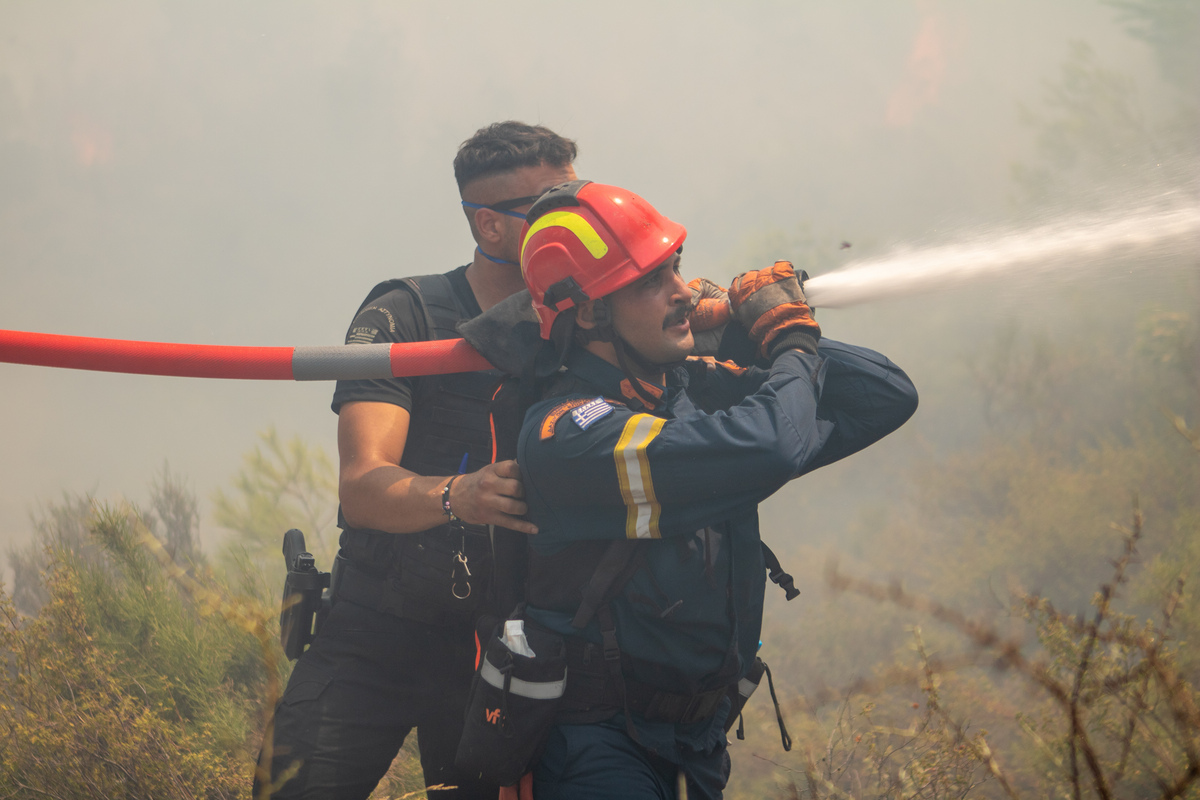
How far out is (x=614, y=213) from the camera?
2357 millimetres

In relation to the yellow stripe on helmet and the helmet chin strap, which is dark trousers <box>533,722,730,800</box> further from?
the yellow stripe on helmet

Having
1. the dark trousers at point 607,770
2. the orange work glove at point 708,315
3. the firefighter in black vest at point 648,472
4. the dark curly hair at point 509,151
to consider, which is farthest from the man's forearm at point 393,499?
the dark curly hair at point 509,151

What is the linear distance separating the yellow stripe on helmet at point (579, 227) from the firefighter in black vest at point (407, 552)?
0.92 metres

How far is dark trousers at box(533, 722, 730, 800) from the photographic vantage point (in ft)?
6.82

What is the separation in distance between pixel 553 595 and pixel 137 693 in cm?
684

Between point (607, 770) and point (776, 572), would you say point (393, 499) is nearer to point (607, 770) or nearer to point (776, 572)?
point (607, 770)

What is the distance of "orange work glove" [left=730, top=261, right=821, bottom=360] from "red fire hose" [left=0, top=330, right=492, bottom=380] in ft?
3.15

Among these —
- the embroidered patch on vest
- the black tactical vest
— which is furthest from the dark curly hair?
the embroidered patch on vest

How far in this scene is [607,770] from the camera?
211cm

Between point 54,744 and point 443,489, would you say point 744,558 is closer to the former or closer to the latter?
point 443,489

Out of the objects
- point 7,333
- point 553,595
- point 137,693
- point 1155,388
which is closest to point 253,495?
point 137,693

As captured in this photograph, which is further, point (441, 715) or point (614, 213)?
point (441, 715)

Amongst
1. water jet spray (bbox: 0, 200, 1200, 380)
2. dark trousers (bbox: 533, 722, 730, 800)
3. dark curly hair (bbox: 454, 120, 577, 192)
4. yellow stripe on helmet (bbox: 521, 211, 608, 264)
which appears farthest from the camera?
dark curly hair (bbox: 454, 120, 577, 192)

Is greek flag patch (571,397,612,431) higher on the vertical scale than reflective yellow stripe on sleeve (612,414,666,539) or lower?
higher
